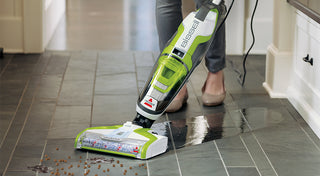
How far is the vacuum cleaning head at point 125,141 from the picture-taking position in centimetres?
197

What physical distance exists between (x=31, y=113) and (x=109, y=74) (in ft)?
2.33

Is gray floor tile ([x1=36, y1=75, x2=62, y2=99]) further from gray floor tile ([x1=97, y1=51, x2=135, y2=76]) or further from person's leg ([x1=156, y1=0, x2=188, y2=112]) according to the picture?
person's leg ([x1=156, y1=0, x2=188, y2=112])

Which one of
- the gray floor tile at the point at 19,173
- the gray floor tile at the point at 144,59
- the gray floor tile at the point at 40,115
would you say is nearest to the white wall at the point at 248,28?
the gray floor tile at the point at 144,59

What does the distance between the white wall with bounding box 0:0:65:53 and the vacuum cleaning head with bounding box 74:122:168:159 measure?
5.22 feet

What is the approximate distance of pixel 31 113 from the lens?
8.04ft

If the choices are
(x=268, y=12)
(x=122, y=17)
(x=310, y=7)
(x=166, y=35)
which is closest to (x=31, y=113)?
(x=166, y=35)

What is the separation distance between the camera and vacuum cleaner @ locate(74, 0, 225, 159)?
1984mm

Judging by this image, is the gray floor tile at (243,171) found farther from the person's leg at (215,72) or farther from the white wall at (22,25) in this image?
the white wall at (22,25)

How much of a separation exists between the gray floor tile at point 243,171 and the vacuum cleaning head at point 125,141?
264 mm

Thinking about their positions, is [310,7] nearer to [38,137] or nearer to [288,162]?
[288,162]

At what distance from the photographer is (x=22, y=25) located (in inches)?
137

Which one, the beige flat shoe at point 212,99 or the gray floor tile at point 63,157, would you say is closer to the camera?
the gray floor tile at point 63,157

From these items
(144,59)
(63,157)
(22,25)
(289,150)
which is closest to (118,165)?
(63,157)

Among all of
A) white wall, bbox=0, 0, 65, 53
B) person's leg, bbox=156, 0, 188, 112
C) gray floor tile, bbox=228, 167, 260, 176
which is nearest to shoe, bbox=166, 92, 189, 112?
person's leg, bbox=156, 0, 188, 112
